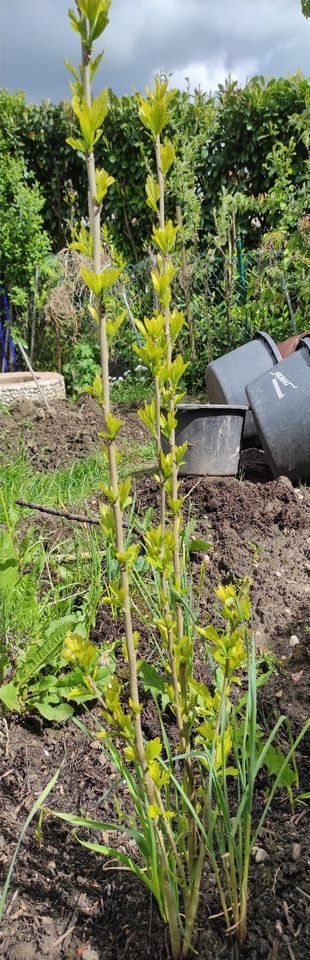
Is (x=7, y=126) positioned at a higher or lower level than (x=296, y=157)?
higher

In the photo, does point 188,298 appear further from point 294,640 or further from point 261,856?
point 261,856

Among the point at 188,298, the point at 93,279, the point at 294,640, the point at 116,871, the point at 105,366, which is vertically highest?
the point at 188,298

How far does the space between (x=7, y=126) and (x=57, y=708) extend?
8.29 metres

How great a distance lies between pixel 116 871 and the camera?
5.02 ft

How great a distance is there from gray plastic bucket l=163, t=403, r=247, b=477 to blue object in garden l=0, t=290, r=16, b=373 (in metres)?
4.77

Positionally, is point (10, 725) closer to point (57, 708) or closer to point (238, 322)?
point (57, 708)

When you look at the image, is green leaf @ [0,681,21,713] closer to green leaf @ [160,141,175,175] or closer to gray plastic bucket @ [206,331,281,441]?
green leaf @ [160,141,175,175]

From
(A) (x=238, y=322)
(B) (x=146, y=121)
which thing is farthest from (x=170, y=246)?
(A) (x=238, y=322)

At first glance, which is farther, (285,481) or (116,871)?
(285,481)

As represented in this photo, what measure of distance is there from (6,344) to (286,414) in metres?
5.30

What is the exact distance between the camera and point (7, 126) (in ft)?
27.6

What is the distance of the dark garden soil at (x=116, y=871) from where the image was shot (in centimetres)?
136

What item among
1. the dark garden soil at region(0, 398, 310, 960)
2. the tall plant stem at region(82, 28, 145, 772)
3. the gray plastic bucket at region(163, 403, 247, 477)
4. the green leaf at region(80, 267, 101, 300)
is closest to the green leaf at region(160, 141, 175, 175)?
the tall plant stem at region(82, 28, 145, 772)

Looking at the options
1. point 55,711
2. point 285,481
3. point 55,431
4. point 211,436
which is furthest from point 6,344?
point 55,711
